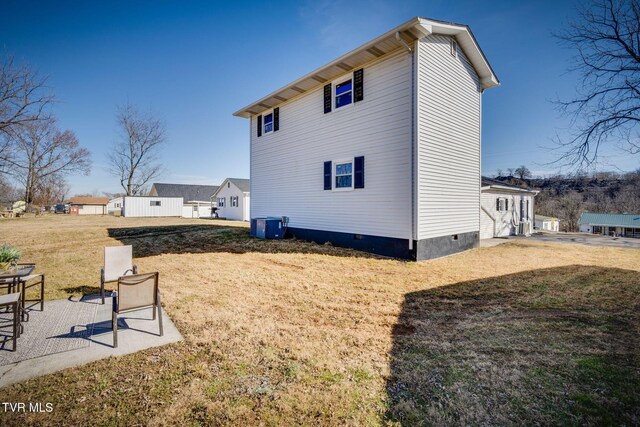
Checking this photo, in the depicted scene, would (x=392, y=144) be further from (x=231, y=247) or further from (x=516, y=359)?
(x=231, y=247)

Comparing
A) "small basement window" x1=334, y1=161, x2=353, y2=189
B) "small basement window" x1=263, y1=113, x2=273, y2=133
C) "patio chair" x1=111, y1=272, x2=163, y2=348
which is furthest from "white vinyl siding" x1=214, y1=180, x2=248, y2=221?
"patio chair" x1=111, y1=272, x2=163, y2=348

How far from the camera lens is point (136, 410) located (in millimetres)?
2332

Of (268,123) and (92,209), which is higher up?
(268,123)

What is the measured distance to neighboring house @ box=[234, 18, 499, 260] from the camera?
887 centimetres

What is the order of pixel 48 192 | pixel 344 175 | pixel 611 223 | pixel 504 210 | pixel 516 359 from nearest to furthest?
1. pixel 516 359
2. pixel 344 175
3. pixel 504 210
4. pixel 611 223
5. pixel 48 192

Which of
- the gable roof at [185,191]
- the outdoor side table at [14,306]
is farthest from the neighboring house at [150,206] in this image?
the outdoor side table at [14,306]

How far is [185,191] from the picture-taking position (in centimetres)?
4516

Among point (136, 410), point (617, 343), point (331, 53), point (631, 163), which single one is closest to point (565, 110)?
point (631, 163)

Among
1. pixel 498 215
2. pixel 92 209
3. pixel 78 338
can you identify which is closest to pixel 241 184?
pixel 498 215

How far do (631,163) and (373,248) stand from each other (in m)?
7.01

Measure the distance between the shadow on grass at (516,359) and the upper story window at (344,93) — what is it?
26.2 ft

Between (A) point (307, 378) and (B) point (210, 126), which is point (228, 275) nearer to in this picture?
(A) point (307, 378)

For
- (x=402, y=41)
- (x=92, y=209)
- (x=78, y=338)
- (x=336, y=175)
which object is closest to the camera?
(x=78, y=338)

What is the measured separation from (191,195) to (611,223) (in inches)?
2548
